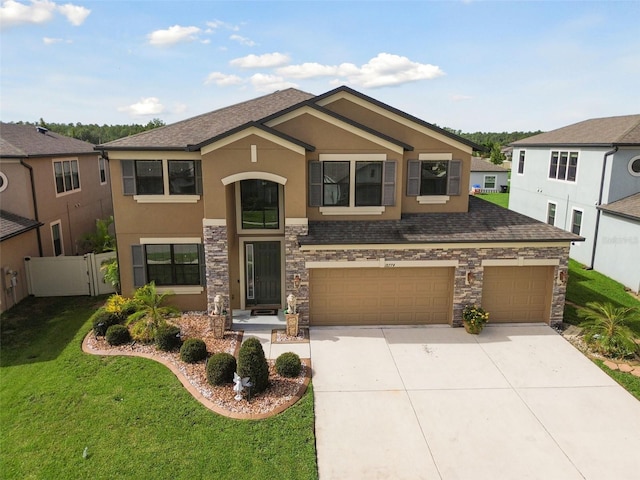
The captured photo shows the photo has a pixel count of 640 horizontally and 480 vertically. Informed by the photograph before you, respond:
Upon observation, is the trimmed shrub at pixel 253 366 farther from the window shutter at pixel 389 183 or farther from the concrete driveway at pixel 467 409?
the window shutter at pixel 389 183

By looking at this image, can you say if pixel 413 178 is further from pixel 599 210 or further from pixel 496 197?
pixel 496 197

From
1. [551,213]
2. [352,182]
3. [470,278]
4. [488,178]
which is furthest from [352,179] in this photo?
[488,178]

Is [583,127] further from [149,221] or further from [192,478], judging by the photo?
[192,478]

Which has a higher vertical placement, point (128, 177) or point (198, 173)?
point (198, 173)

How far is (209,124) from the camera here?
16.6 m

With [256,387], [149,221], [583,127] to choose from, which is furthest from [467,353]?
[583,127]

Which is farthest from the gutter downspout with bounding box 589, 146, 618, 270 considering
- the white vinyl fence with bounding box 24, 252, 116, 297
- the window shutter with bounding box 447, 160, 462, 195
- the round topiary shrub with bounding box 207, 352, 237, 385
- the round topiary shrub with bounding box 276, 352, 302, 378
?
the white vinyl fence with bounding box 24, 252, 116, 297

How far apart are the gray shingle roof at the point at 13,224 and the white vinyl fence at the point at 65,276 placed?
1273mm

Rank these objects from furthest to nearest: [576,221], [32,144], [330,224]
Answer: [576,221]
[32,144]
[330,224]

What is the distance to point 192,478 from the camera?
26.3ft

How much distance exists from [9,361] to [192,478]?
786 centimetres

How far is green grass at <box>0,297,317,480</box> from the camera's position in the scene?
830 cm

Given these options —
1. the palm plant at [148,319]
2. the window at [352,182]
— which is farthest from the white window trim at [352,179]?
the palm plant at [148,319]

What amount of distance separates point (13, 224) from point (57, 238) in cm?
341
